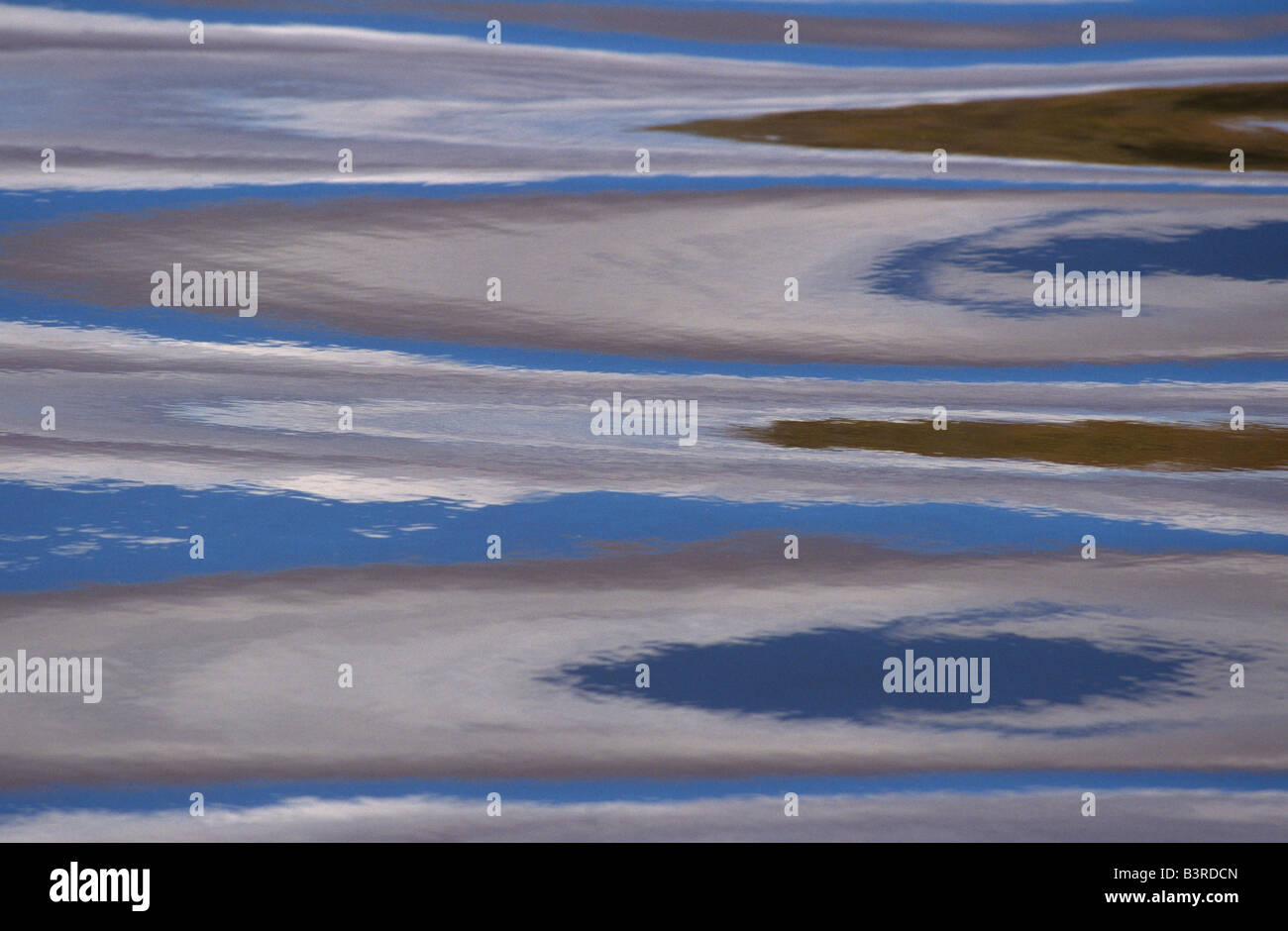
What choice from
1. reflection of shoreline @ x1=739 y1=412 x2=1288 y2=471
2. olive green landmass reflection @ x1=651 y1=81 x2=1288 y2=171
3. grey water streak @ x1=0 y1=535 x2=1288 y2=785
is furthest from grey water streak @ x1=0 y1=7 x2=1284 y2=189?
grey water streak @ x1=0 y1=535 x2=1288 y2=785

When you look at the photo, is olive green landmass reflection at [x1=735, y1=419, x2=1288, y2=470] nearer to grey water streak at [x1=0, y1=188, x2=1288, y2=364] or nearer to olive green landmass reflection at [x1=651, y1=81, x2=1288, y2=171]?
grey water streak at [x1=0, y1=188, x2=1288, y2=364]

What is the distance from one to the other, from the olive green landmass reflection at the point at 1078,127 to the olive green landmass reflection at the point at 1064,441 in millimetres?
295

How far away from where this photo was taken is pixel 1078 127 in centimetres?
111

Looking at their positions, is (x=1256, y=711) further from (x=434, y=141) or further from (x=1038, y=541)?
(x=434, y=141)

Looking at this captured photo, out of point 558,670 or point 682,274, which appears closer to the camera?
point 558,670

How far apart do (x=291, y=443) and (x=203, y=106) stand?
38 centimetres

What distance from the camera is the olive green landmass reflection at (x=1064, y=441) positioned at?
953 mm

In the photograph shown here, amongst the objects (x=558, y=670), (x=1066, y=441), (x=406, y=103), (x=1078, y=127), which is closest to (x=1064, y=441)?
(x=1066, y=441)

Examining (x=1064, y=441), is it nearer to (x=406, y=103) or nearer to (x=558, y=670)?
(x=558, y=670)

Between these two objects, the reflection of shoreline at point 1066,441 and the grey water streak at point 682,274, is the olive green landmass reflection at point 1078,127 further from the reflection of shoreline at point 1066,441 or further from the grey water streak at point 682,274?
the reflection of shoreline at point 1066,441

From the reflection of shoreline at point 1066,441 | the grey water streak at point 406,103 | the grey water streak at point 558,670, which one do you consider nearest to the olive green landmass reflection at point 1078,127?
the grey water streak at point 406,103

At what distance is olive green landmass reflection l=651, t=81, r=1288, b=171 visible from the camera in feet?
3.59

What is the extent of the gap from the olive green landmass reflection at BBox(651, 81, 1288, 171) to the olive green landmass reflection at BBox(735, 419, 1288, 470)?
30 centimetres

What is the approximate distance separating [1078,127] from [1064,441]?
14.2 inches
